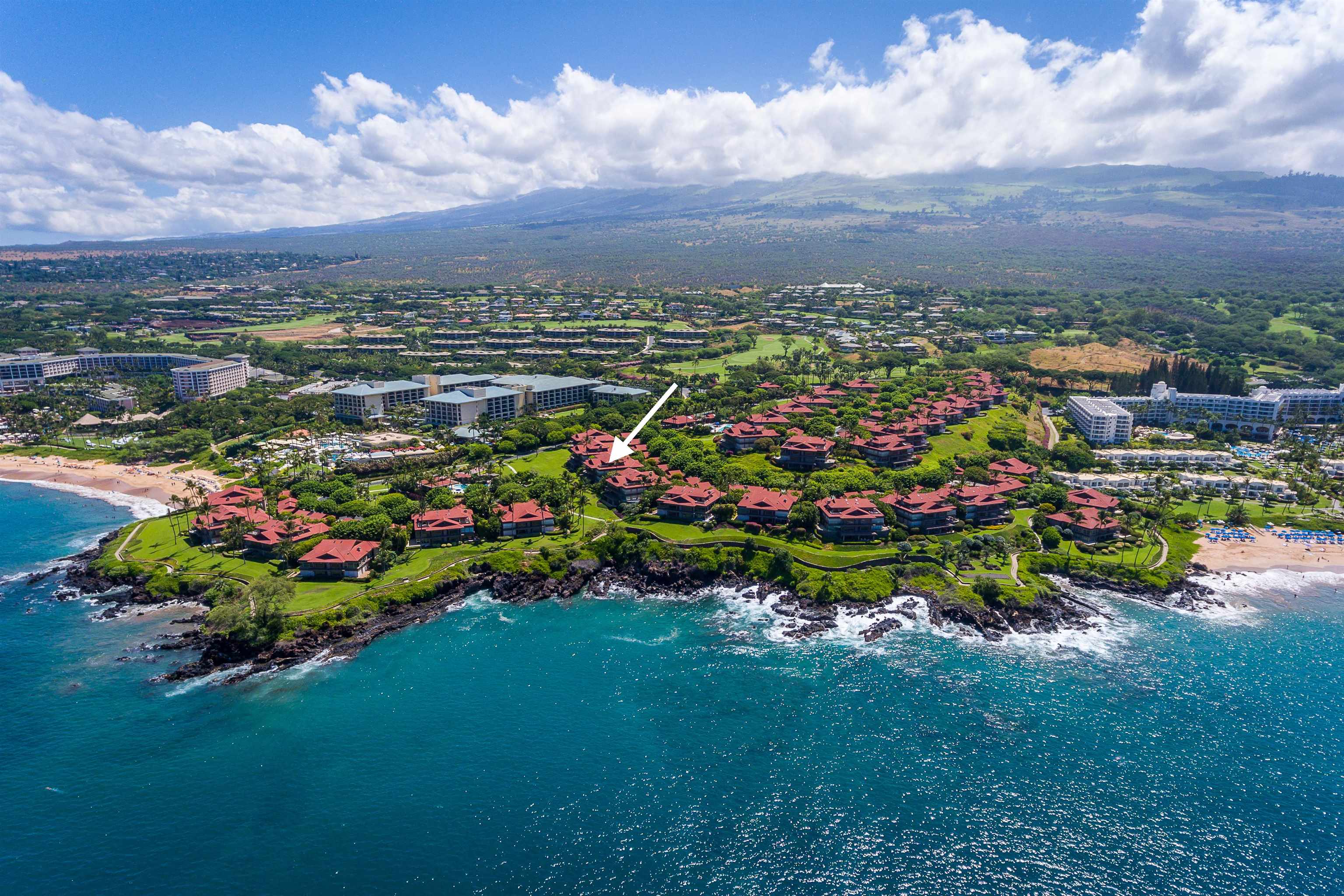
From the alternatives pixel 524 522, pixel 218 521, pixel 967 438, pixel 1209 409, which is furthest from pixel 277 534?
pixel 1209 409

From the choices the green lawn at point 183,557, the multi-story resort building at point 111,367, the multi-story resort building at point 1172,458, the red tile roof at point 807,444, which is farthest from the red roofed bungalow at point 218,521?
the multi-story resort building at point 1172,458

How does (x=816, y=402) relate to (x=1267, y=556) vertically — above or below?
above

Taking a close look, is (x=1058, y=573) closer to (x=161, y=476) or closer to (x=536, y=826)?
(x=536, y=826)

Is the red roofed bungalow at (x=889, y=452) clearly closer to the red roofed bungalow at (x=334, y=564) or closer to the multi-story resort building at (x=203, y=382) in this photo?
the red roofed bungalow at (x=334, y=564)

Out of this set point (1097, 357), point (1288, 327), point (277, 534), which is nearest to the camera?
point (277, 534)

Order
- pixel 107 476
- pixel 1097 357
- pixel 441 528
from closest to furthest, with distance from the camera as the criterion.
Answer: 1. pixel 441 528
2. pixel 107 476
3. pixel 1097 357

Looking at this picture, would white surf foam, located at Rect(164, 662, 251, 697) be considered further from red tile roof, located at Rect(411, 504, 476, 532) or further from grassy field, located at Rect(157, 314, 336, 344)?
grassy field, located at Rect(157, 314, 336, 344)

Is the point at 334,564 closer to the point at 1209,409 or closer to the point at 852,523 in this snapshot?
the point at 852,523
